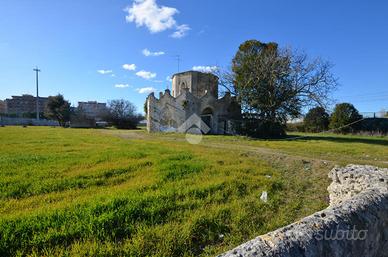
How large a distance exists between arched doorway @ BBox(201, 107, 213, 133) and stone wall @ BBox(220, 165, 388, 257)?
24767mm

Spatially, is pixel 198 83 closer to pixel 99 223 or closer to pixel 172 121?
pixel 172 121

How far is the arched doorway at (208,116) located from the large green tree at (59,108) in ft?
A: 134

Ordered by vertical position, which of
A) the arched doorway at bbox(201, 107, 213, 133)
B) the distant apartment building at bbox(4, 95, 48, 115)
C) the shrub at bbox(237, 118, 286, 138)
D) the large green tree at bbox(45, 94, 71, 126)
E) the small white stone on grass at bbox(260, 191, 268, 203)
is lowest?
the small white stone on grass at bbox(260, 191, 268, 203)

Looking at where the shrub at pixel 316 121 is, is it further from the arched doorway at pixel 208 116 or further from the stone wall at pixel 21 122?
the stone wall at pixel 21 122

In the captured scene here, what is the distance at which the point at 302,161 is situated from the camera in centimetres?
925

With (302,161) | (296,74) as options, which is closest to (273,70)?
(296,74)

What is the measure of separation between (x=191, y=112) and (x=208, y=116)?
219 cm

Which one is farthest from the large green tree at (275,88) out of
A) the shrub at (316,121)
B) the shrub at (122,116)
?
the shrub at (122,116)

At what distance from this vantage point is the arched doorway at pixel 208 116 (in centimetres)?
2834

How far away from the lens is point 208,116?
28.7 meters

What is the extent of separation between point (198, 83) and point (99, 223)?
100 ft

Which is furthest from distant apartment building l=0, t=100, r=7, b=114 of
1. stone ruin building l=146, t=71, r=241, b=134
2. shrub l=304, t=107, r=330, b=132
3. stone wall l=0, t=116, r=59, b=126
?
shrub l=304, t=107, r=330, b=132

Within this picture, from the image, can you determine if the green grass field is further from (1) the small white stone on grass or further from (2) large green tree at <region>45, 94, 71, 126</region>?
(2) large green tree at <region>45, 94, 71, 126</region>

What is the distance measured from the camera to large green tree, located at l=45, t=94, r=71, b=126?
56938mm
